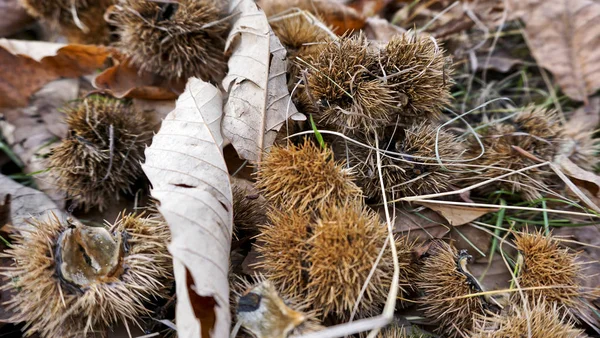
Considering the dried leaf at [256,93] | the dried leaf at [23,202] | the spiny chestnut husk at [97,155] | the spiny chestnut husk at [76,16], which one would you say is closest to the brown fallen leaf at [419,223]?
the dried leaf at [256,93]

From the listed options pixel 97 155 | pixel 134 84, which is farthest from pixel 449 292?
pixel 134 84

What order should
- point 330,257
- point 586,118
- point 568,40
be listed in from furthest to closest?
point 568,40 → point 586,118 → point 330,257

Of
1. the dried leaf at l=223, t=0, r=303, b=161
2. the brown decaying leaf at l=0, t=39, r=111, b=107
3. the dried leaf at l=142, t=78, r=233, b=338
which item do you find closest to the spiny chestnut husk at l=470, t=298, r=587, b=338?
the dried leaf at l=142, t=78, r=233, b=338

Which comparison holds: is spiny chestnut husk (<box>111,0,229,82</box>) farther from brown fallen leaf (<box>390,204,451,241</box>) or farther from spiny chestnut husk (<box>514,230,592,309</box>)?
spiny chestnut husk (<box>514,230,592,309</box>)

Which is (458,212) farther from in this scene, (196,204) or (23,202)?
(23,202)

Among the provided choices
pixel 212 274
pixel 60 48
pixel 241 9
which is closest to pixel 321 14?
pixel 241 9

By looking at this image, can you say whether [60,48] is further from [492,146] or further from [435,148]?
[492,146]
